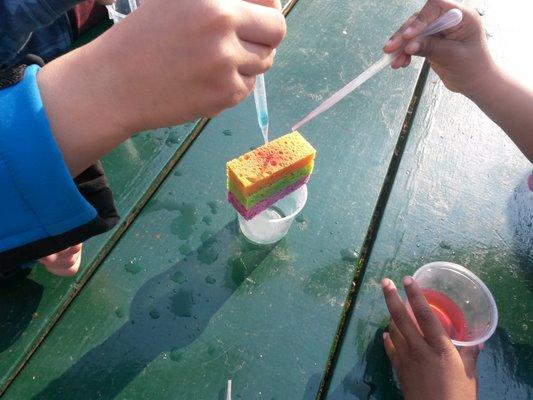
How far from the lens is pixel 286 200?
0.91 metres

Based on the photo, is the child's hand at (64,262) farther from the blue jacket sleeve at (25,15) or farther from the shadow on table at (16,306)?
the blue jacket sleeve at (25,15)

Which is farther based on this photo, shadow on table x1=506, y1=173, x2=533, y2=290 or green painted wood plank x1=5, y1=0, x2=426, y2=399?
shadow on table x1=506, y1=173, x2=533, y2=290

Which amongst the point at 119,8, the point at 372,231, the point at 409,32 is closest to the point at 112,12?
the point at 119,8

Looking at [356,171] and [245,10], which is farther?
[356,171]

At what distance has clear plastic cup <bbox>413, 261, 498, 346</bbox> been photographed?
82 centimetres

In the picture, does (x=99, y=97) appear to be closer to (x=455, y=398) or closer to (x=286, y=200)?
(x=286, y=200)

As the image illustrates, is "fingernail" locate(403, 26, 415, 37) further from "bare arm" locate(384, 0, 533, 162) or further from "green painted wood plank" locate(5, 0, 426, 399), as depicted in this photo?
"green painted wood plank" locate(5, 0, 426, 399)

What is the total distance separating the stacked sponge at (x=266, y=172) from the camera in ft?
2.43

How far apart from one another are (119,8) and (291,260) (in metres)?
0.89

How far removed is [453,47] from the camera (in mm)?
996

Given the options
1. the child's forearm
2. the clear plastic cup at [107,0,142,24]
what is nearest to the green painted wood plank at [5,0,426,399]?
the child's forearm

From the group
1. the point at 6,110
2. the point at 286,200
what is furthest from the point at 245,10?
the point at 286,200

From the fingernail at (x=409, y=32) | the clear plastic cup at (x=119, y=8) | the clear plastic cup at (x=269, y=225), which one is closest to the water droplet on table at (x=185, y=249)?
the clear plastic cup at (x=269, y=225)

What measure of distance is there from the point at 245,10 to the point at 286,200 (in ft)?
1.43
